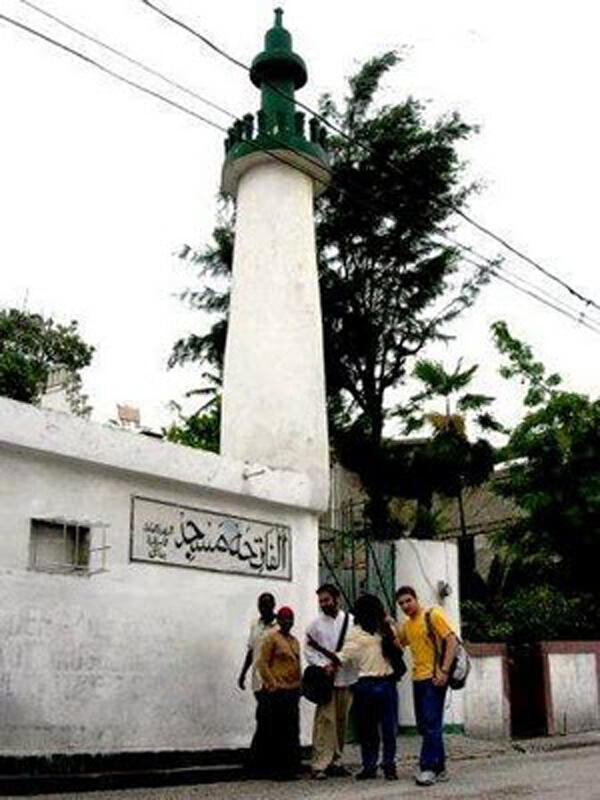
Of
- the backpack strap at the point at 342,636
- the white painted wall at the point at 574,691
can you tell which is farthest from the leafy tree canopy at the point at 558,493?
the backpack strap at the point at 342,636

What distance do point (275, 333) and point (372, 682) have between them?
4.58 m

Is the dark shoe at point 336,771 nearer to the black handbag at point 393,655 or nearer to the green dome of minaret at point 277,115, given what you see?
the black handbag at point 393,655

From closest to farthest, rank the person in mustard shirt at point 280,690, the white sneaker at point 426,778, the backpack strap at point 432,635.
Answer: the white sneaker at point 426,778 → the backpack strap at point 432,635 → the person in mustard shirt at point 280,690

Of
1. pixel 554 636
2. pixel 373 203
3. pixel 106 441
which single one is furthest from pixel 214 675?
pixel 373 203

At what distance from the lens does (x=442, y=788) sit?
7.27 meters

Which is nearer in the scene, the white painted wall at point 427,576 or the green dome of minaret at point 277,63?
the green dome of minaret at point 277,63

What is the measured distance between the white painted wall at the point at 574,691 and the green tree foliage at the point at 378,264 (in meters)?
7.68

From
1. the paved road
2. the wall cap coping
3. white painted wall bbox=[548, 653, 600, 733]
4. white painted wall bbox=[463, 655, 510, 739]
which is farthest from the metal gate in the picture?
the paved road

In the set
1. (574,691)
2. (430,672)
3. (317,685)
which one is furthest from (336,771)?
(574,691)

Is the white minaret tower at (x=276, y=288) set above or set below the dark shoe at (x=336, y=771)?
above

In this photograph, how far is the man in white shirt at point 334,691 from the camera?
849 centimetres

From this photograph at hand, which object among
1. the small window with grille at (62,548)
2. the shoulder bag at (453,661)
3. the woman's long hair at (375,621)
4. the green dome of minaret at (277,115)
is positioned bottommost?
the shoulder bag at (453,661)

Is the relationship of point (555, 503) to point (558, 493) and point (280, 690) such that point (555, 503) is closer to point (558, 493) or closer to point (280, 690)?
point (558, 493)

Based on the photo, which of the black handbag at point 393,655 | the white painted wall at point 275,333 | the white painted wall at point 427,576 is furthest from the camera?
the white painted wall at point 427,576
